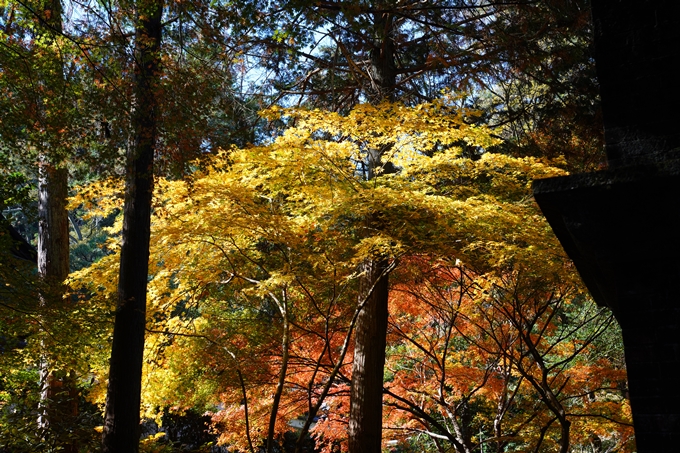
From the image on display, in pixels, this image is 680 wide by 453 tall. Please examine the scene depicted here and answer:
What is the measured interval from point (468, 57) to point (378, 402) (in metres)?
6.47

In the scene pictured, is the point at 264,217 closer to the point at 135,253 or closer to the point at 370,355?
the point at 135,253

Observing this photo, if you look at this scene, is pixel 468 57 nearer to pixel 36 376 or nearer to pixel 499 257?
pixel 499 257

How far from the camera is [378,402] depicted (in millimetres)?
9312

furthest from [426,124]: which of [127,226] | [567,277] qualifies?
[127,226]

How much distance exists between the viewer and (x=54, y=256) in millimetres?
10312

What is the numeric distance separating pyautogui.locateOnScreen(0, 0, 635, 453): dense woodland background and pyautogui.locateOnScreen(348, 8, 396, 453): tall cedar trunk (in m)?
0.03

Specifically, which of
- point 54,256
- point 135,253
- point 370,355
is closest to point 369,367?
point 370,355

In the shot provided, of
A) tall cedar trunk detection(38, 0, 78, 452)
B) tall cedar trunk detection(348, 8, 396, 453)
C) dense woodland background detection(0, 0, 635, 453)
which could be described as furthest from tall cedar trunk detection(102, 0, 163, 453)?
tall cedar trunk detection(348, 8, 396, 453)

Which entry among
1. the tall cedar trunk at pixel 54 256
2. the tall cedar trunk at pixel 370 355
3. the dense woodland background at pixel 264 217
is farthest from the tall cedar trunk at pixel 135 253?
the tall cedar trunk at pixel 370 355

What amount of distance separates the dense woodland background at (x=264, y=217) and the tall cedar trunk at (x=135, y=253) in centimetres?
3

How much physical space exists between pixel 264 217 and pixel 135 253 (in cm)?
178

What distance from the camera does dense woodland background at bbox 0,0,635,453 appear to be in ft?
24.3

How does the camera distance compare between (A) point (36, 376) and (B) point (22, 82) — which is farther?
(A) point (36, 376)

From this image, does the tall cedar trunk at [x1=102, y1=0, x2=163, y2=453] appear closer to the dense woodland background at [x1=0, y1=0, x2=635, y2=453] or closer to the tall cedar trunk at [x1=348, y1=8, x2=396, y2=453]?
the dense woodland background at [x1=0, y1=0, x2=635, y2=453]
